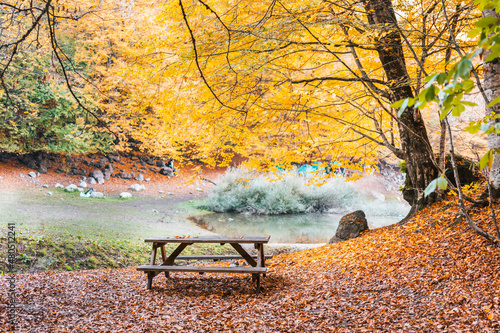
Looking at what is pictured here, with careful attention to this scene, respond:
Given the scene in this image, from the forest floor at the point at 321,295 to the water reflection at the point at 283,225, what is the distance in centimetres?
475

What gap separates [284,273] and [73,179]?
1146 centimetres

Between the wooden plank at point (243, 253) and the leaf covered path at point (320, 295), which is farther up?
the wooden plank at point (243, 253)

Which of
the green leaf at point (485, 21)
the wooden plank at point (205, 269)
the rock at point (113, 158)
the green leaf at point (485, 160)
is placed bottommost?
the wooden plank at point (205, 269)

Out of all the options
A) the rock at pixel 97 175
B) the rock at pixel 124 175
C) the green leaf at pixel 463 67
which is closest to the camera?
the green leaf at pixel 463 67

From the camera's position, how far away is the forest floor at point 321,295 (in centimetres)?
260

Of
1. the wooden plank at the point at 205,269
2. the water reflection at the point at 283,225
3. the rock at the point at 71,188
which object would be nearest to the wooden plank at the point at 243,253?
the wooden plank at the point at 205,269

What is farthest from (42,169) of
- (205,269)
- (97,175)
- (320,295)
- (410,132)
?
(410,132)

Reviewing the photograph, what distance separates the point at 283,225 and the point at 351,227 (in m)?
4.42

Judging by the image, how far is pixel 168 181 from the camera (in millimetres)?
15727

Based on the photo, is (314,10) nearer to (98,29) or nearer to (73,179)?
(98,29)

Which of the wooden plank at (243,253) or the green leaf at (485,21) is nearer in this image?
the green leaf at (485,21)

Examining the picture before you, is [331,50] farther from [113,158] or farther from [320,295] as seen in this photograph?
[113,158]

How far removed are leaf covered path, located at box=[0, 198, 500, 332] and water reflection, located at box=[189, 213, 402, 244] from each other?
15.7 feet

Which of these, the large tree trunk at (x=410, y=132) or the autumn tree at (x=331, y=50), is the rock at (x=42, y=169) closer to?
the autumn tree at (x=331, y=50)
